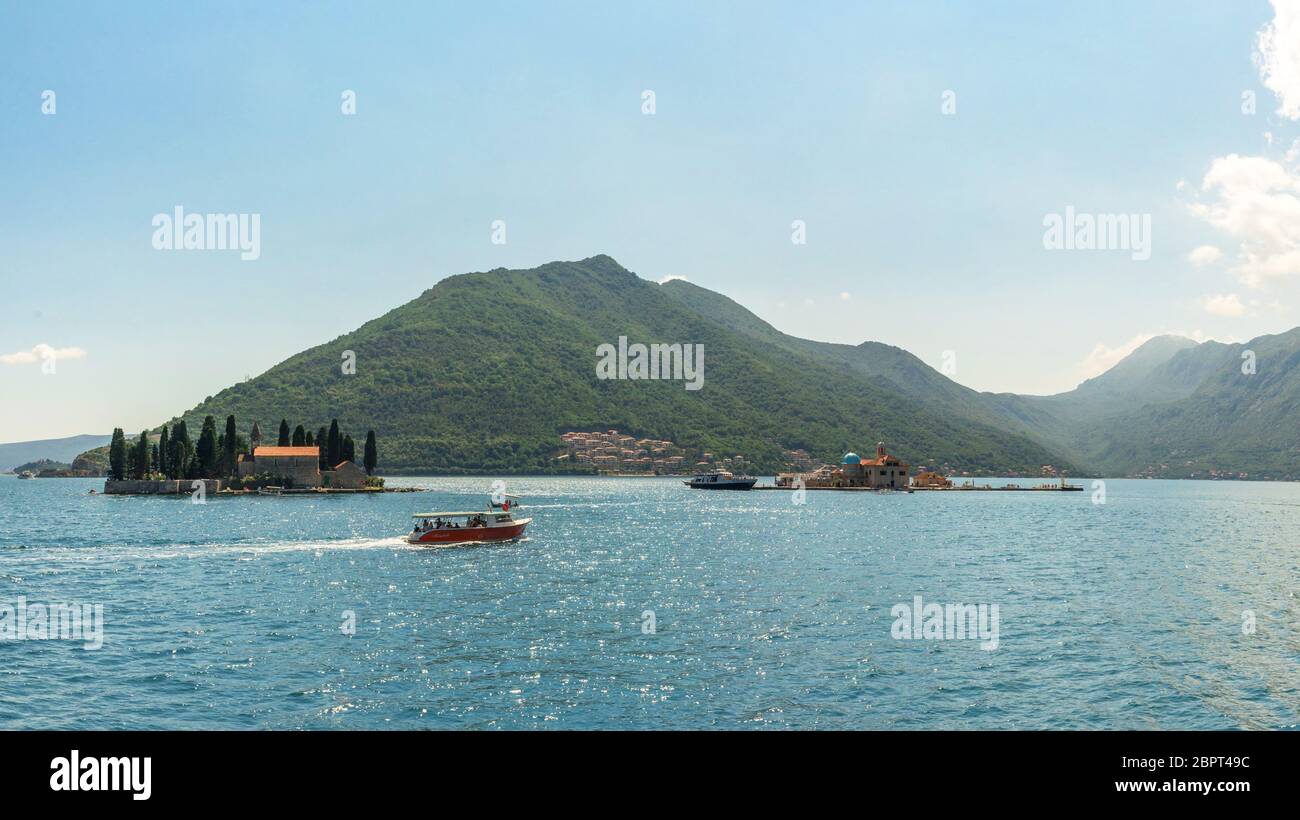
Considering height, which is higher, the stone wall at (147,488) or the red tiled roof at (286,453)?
the red tiled roof at (286,453)

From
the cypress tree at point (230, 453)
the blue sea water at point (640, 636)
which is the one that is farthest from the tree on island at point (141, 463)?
the blue sea water at point (640, 636)

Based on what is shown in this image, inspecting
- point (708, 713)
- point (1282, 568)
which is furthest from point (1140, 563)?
point (708, 713)

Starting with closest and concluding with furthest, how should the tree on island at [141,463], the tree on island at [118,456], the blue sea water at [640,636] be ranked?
the blue sea water at [640,636]
the tree on island at [141,463]
the tree on island at [118,456]

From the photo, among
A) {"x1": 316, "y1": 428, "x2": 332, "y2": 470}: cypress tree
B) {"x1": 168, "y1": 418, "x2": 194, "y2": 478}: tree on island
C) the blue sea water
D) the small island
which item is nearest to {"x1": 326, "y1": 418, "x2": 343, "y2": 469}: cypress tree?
the small island

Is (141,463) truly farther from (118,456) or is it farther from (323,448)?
(323,448)

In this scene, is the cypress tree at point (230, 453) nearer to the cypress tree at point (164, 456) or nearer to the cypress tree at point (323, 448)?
the cypress tree at point (164, 456)

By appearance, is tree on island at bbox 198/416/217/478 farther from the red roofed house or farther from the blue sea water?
the blue sea water
